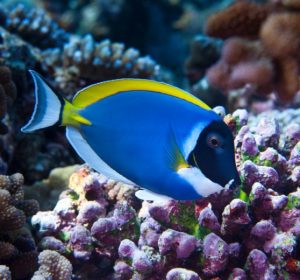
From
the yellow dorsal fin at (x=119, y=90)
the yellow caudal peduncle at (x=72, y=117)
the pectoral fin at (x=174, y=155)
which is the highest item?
the yellow dorsal fin at (x=119, y=90)

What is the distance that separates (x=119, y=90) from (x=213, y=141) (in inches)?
16.2

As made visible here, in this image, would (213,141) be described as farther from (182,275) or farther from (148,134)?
(182,275)

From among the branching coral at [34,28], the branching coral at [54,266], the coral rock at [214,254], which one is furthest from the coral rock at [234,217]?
the branching coral at [34,28]

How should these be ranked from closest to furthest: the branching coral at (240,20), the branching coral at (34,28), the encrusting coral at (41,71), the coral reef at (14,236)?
1. the coral reef at (14,236)
2. the encrusting coral at (41,71)
3. the branching coral at (240,20)
4. the branching coral at (34,28)

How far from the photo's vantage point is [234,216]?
200 centimetres

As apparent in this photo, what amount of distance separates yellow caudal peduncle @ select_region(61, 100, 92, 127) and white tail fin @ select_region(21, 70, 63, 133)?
0.02 m

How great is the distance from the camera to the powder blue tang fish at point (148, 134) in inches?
55.1

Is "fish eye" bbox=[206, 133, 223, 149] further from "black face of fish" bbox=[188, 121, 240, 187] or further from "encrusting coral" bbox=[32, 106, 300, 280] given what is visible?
"encrusting coral" bbox=[32, 106, 300, 280]

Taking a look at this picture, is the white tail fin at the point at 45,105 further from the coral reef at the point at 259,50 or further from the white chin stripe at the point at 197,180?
the coral reef at the point at 259,50

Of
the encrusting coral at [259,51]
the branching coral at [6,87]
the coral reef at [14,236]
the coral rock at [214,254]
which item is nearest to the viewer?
the coral rock at [214,254]

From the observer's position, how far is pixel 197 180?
1400mm

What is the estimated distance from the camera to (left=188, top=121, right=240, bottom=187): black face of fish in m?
1.39

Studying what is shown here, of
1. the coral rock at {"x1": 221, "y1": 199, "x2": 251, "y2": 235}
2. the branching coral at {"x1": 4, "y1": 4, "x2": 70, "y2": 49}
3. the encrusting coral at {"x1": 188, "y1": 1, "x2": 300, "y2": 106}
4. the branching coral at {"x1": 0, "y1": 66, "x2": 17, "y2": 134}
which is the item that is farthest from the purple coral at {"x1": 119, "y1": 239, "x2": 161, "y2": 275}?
the branching coral at {"x1": 4, "y1": 4, "x2": 70, "y2": 49}

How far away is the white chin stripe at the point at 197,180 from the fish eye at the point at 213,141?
10cm
